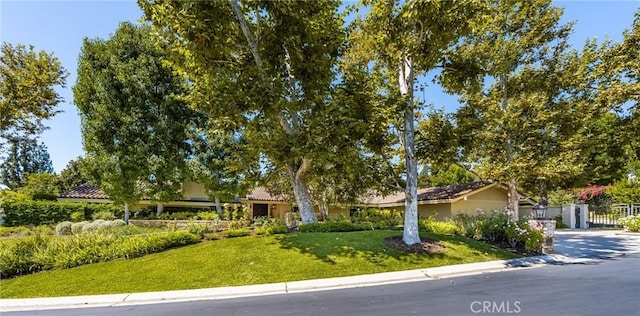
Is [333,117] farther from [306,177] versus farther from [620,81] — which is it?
[620,81]

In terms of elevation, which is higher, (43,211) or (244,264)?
(43,211)

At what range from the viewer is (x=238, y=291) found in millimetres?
7723

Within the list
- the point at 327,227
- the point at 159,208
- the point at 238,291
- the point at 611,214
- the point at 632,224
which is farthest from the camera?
the point at 611,214

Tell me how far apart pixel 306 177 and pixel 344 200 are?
24.0 feet

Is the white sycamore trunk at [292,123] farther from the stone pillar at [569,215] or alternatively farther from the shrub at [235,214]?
the stone pillar at [569,215]

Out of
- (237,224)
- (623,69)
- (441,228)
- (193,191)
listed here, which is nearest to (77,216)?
(193,191)

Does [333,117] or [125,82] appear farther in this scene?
[125,82]

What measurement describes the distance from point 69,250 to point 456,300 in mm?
10842

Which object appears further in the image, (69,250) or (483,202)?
(483,202)

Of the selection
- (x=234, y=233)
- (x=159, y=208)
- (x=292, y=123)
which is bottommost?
(x=234, y=233)

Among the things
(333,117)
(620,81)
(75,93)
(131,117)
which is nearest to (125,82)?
(131,117)

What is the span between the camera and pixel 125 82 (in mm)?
20703

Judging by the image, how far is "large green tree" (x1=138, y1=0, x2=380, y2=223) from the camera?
10625mm

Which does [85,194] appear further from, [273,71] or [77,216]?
[273,71]
